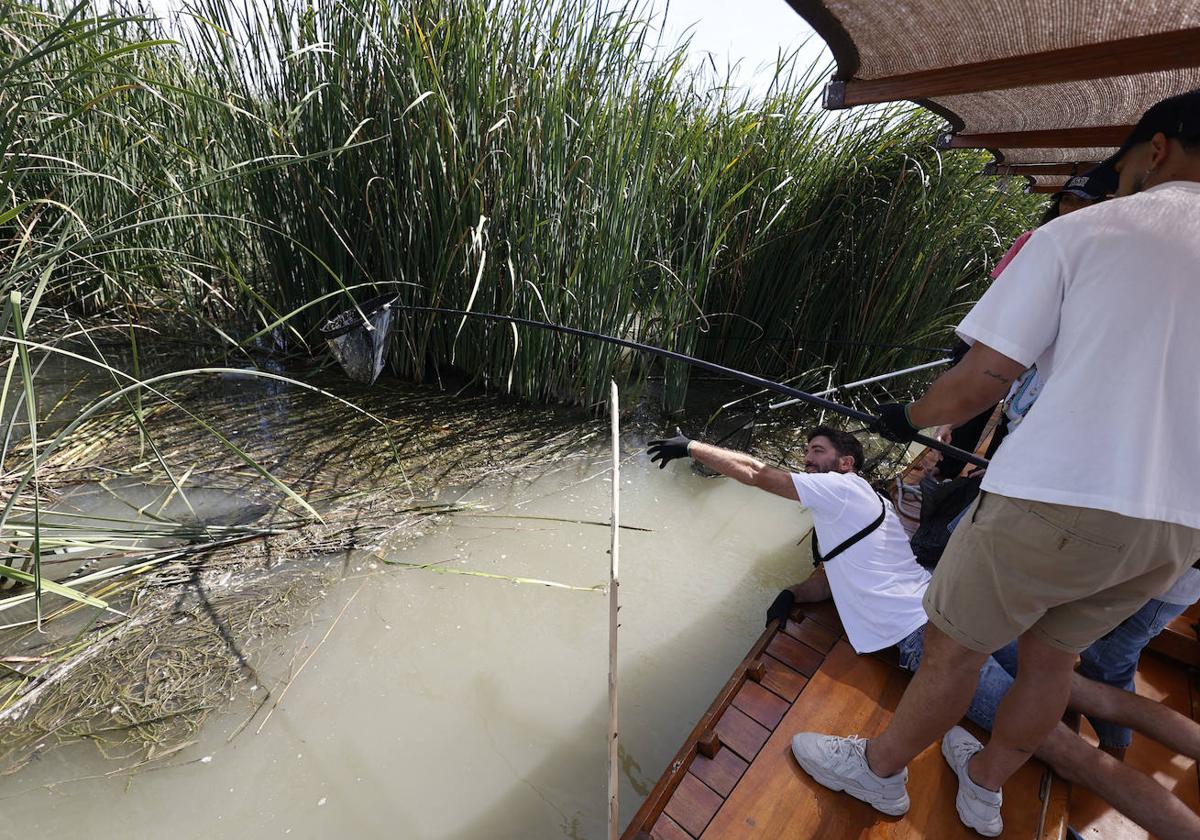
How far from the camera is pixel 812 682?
4.98ft

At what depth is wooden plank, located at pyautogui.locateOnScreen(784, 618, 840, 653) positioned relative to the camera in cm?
167

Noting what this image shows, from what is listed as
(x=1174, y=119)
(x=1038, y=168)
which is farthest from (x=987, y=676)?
(x=1038, y=168)

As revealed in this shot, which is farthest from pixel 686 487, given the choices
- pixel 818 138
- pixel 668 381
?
pixel 818 138

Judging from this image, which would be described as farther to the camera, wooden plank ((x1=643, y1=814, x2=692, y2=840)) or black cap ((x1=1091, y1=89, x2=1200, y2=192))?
wooden plank ((x1=643, y1=814, x2=692, y2=840))

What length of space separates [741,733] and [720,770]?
123mm

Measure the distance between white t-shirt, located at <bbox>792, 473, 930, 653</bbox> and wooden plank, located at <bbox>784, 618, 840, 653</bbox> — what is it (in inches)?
2.4

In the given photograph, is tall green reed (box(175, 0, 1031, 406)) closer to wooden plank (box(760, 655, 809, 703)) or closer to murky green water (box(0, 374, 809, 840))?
murky green water (box(0, 374, 809, 840))

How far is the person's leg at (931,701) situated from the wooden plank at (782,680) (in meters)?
0.30

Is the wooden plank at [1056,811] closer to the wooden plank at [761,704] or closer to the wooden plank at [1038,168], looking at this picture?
the wooden plank at [761,704]

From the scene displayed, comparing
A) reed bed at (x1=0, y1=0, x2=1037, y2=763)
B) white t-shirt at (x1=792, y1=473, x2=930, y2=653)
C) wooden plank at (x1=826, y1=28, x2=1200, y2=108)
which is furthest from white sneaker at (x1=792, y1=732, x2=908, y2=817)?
wooden plank at (x1=826, y1=28, x2=1200, y2=108)

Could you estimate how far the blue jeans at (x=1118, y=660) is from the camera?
135cm

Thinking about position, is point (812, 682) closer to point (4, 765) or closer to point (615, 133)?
point (4, 765)

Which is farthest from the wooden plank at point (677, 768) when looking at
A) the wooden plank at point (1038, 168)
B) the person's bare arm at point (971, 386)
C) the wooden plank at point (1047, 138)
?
the wooden plank at point (1038, 168)

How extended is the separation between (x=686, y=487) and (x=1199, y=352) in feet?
6.91
